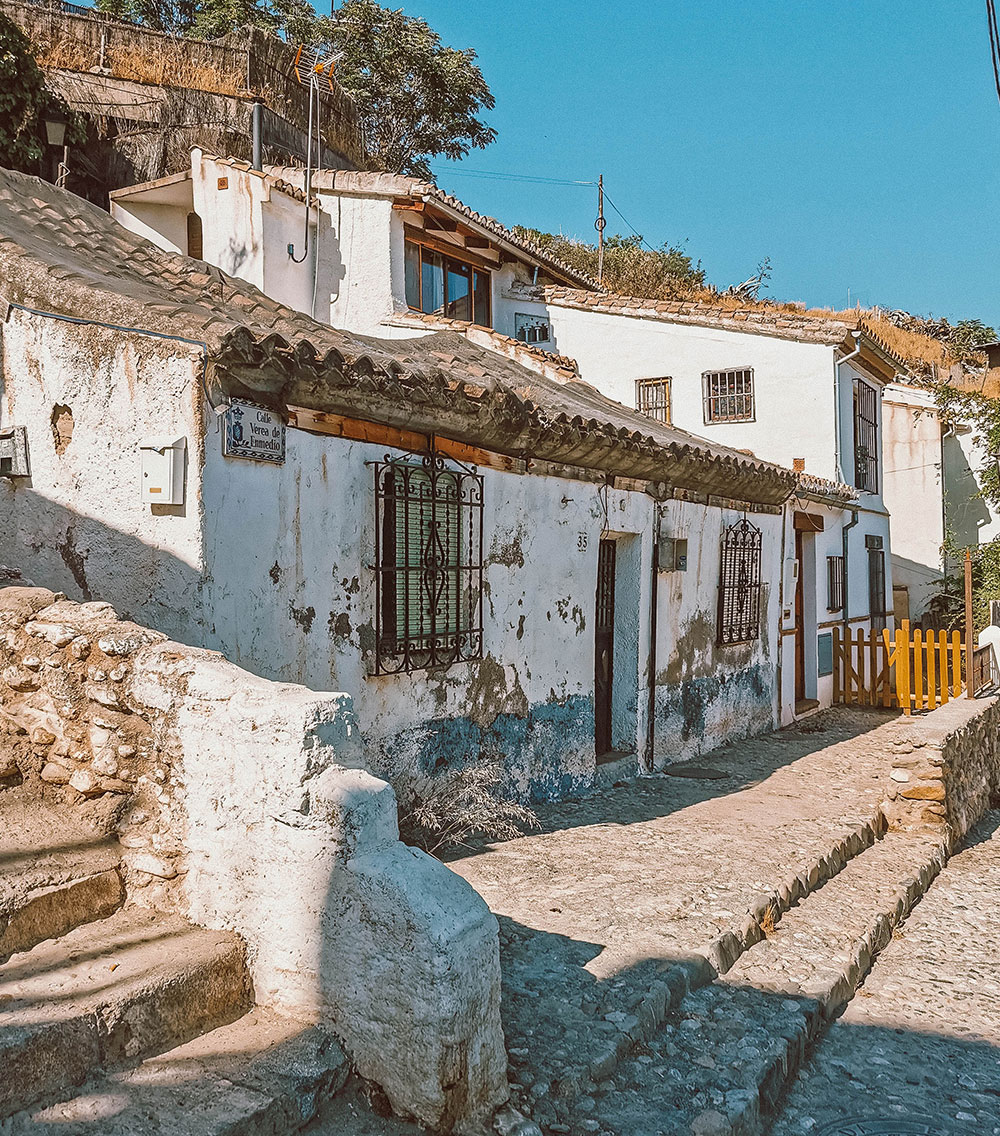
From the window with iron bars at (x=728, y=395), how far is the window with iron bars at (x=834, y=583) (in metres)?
2.54

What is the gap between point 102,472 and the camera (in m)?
4.47

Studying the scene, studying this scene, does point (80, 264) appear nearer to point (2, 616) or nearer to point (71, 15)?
point (2, 616)

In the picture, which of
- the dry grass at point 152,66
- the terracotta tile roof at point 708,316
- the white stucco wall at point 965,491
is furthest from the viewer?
the white stucco wall at point 965,491

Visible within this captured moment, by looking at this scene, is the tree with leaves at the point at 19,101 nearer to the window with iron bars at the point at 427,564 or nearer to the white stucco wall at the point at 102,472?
the white stucco wall at the point at 102,472

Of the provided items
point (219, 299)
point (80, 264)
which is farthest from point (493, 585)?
point (80, 264)

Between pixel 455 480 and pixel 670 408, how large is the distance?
31.8ft

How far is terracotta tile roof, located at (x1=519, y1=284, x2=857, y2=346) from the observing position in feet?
44.6

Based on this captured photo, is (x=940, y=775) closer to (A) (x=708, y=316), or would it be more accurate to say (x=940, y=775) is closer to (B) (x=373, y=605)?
(B) (x=373, y=605)

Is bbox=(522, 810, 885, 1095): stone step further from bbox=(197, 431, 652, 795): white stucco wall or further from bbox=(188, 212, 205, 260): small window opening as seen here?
bbox=(188, 212, 205, 260): small window opening

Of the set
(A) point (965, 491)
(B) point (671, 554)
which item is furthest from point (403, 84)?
(B) point (671, 554)

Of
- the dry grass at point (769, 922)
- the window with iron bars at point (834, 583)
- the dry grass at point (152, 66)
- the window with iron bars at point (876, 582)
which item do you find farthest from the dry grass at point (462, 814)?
the dry grass at point (152, 66)

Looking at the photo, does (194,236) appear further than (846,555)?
No

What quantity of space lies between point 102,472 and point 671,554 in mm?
5357

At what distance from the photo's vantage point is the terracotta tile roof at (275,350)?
4.43m
